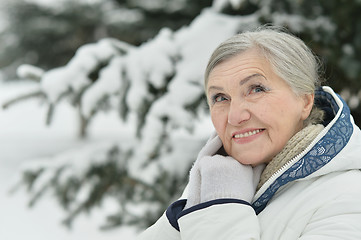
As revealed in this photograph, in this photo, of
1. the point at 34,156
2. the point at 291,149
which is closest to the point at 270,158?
the point at 291,149

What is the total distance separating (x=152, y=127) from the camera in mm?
2762

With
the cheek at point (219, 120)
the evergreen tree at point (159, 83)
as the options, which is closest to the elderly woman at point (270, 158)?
the cheek at point (219, 120)

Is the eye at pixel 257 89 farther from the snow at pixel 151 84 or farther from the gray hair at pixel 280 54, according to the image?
the snow at pixel 151 84

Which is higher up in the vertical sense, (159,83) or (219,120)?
(219,120)

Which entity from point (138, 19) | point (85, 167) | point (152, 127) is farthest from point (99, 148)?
point (138, 19)

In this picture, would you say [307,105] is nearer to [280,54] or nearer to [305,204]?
[280,54]

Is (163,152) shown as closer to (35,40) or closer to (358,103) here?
(358,103)

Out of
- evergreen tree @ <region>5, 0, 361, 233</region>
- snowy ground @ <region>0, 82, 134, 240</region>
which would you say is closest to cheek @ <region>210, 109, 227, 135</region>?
evergreen tree @ <region>5, 0, 361, 233</region>

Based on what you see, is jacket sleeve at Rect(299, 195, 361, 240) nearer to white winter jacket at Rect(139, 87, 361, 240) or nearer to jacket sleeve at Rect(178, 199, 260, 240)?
white winter jacket at Rect(139, 87, 361, 240)

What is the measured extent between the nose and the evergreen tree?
1.38 meters

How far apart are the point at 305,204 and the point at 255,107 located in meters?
0.30

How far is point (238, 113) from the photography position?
124cm

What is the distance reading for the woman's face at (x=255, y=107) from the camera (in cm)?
124

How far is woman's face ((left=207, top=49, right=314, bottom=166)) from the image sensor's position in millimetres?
1238
